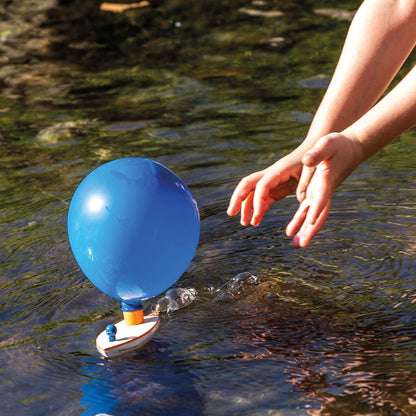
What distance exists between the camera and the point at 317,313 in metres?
3.15

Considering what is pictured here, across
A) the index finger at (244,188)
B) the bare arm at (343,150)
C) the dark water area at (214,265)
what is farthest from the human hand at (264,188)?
the dark water area at (214,265)

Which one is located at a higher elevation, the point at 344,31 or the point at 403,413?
the point at 403,413

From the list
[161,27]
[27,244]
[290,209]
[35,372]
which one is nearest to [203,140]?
[290,209]

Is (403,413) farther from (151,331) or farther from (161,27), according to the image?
(161,27)

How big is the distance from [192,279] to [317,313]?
26.9 inches

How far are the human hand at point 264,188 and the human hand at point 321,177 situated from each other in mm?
216

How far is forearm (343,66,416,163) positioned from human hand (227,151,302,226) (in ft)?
0.98

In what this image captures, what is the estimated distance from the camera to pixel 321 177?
8.52 ft

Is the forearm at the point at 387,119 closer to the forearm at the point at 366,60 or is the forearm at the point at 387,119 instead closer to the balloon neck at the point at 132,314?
the forearm at the point at 366,60

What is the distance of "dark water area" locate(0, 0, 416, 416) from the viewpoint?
8.79 feet

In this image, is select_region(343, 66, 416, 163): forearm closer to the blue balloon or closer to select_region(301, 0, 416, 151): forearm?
select_region(301, 0, 416, 151): forearm

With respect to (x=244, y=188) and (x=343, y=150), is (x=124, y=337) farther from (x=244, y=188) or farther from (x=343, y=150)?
(x=343, y=150)

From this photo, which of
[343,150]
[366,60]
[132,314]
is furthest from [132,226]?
[366,60]

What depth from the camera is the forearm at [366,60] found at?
3.18 meters
